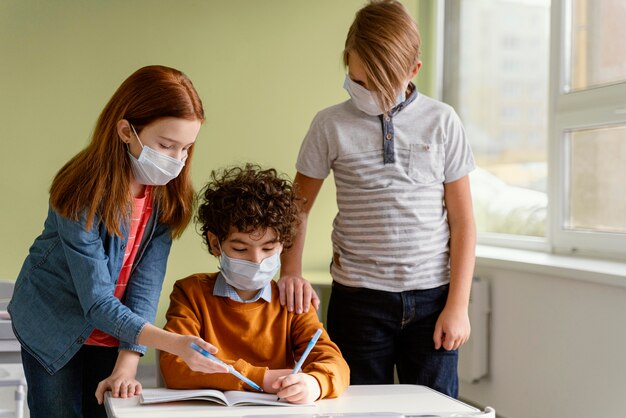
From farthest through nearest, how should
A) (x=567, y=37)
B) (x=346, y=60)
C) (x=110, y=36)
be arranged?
(x=110, y=36)
(x=567, y=37)
(x=346, y=60)

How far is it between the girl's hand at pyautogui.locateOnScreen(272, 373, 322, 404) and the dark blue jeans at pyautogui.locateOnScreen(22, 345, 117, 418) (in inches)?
15.3

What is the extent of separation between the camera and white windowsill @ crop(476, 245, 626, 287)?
7.64ft

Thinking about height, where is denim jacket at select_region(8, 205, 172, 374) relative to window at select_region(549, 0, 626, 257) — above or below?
below

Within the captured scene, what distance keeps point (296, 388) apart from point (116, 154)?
540mm

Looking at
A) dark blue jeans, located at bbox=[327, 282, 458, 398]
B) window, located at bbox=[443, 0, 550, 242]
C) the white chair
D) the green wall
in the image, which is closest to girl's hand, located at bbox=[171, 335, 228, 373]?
dark blue jeans, located at bbox=[327, 282, 458, 398]

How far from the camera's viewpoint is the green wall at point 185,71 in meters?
2.96

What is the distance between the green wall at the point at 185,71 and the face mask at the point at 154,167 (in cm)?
159

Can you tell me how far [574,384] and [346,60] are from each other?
1308 millimetres

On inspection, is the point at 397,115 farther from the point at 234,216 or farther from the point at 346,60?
the point at 234,216

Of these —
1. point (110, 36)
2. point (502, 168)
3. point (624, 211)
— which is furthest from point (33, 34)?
point (624, 211)

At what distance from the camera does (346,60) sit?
1.79 meters

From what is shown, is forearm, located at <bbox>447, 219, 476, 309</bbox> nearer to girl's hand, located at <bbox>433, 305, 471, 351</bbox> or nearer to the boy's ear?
girl's hand, located at <bbox>433, 305, 471, 351</bbox>

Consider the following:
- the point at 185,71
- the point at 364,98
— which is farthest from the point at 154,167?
the point at 185,71

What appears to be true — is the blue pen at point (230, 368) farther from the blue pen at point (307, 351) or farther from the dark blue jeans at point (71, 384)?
the dark blue jeans at point (71, 384)
